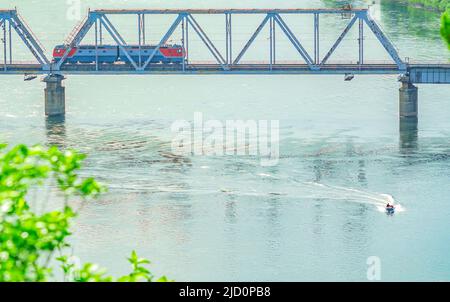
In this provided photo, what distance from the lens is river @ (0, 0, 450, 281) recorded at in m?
62.1

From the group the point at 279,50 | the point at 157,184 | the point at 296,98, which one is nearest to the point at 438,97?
the point at 296,98

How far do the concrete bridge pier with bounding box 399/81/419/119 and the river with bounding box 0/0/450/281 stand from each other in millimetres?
1386

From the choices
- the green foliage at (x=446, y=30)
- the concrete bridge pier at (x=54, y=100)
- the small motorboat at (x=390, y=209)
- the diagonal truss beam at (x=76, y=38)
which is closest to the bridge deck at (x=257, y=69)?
the diagonal truss beam at (x=76, y=38)

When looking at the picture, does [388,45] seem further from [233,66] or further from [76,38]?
[76,38]

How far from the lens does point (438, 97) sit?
117m

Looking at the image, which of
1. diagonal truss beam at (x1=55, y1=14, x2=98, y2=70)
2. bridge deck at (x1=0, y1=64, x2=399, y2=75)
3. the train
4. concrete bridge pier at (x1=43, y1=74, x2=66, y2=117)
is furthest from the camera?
the train

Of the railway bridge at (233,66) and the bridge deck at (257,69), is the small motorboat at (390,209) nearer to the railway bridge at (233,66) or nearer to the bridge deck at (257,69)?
the railway bridge at (233,66)

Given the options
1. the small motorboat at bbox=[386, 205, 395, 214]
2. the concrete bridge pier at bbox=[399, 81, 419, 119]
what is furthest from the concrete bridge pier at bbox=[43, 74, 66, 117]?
the small motorboat at bbox=[386, 205, 395, 214]

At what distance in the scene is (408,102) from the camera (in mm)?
104938

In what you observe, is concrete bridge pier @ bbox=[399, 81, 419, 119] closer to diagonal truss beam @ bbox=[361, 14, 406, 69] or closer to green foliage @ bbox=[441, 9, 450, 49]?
diagonal truss beam @ bbox=[361, 14, 406, 69]

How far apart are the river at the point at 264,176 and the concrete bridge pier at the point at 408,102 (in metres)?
1.39

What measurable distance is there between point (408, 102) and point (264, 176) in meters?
25.7

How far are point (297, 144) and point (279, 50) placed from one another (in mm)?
51026

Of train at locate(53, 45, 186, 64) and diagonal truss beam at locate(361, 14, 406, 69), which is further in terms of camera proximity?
train at locate(53, 45, 186, 64)
